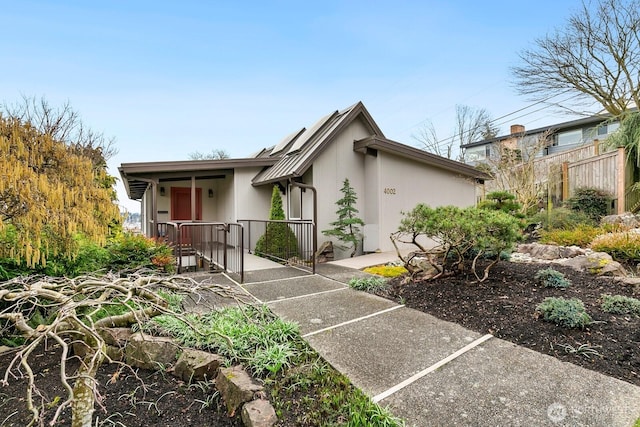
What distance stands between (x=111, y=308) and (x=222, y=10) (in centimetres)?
833

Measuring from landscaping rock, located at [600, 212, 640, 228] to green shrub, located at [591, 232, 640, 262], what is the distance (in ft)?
10.0

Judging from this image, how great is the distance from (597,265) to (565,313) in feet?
10.6

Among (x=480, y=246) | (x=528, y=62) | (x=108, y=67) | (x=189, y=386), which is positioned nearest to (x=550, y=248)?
(x=480, y=246)

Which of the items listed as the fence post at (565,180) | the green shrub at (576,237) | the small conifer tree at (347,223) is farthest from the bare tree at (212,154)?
the green shrub at (576,237)

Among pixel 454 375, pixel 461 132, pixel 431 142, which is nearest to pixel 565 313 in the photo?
pixel 454 375

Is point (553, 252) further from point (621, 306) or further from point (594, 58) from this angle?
point (594, 58)

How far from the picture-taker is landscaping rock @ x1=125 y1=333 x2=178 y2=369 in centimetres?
294

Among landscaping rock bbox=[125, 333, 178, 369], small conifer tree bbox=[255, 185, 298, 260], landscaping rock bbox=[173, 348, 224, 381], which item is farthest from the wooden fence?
landscaping rock bbox=[125, 333, 178, 369]

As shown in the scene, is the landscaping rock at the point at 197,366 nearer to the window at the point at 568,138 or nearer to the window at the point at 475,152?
the window at the point at 475,152

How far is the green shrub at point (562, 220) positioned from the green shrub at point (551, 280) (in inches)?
275

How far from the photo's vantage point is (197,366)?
2756mm

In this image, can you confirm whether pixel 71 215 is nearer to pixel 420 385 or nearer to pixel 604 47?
pixel 420 385

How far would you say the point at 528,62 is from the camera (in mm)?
14672

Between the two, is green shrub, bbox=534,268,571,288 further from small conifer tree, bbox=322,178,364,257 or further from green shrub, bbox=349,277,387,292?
small conifer tree, bbox=322,178,364,257
